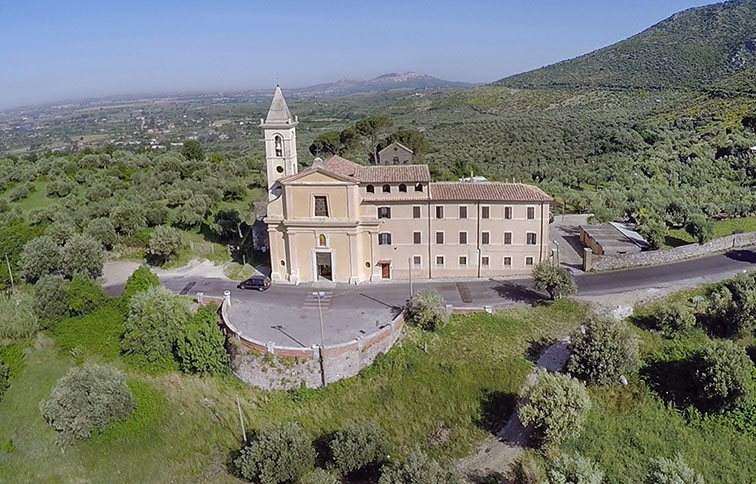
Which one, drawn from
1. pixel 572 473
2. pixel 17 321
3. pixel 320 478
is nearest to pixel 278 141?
pixel 17 321

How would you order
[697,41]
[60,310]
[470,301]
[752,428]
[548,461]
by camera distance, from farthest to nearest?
[697,41] → [60,310] → [470,301] → [752,428] → [548,461]

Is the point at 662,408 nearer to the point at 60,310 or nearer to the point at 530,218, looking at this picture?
the point at 530,218

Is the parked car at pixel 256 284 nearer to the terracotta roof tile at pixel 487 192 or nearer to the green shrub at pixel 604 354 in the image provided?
the terracotta roof tile at pixel 487 192

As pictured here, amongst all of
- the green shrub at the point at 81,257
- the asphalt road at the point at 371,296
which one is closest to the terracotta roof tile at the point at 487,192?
the asphalt road at the point at 371,296

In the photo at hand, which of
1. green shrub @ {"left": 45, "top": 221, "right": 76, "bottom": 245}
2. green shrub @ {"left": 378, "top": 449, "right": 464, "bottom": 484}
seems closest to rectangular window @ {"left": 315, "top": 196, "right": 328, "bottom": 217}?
green shrub @ {"left": 378, "top": 449, "right": 464, "bottom": 484}

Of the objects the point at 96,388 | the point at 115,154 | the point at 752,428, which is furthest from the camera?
the point at 115,154

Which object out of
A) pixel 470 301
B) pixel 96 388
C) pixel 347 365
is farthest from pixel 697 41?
pixel 96 388

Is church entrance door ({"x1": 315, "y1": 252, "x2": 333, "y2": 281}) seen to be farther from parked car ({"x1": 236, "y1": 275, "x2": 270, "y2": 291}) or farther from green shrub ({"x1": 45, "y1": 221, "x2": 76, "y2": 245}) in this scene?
green shrub ({"x1": 45, "y1": 221, "x2": 76, "y2": 245})
